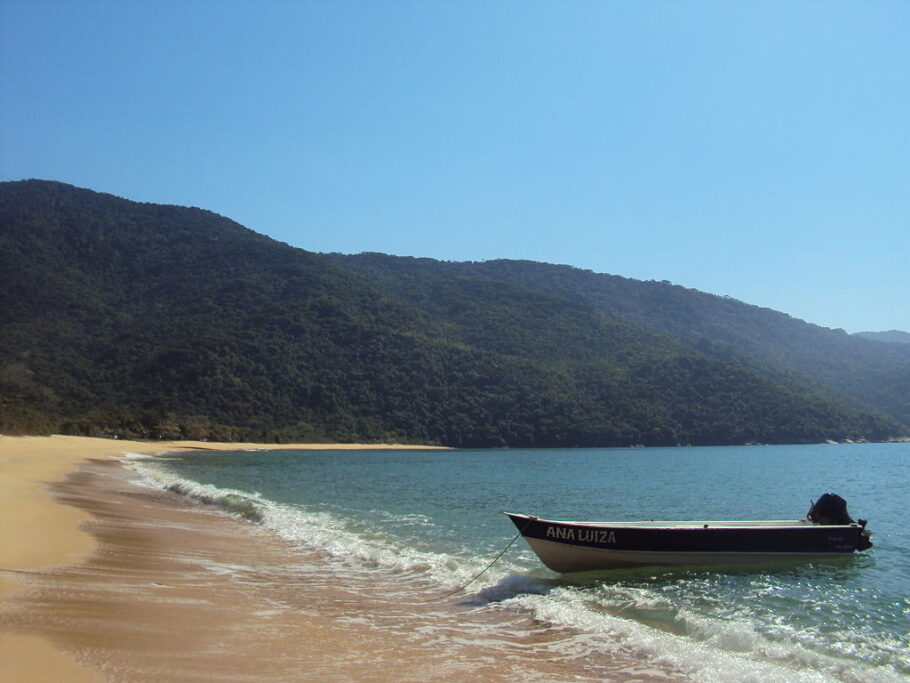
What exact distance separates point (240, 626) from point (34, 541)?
5.95m

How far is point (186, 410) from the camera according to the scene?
78625mm

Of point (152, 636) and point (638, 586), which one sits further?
point (638, 586)

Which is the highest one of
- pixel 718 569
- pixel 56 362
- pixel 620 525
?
pixel 56 362

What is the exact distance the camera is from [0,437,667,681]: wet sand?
6.00 m

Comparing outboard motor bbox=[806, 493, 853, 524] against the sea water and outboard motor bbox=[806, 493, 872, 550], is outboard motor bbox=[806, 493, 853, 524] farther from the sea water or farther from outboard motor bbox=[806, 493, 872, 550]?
the sea water

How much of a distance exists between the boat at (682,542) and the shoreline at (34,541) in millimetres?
6872

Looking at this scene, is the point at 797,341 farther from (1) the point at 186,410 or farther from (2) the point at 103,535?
(2) the point at 103,535

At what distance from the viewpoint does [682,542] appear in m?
11.9

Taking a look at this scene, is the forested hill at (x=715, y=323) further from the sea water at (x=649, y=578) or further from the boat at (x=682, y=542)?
the boat at (x=682, y=542)

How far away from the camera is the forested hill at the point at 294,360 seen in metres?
80.6

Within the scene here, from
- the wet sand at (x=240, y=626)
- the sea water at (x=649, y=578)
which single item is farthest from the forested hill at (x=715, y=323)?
the wet sand at (x=240, y=626)

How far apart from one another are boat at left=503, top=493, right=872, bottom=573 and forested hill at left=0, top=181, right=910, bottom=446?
6440 centimetres

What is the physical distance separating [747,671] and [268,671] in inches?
184

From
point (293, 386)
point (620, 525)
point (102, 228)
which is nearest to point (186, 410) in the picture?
point (293, 386)
